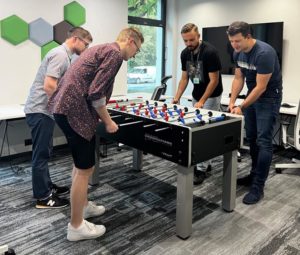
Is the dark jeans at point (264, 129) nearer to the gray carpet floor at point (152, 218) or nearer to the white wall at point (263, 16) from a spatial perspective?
the gray carpet floor at point (152, 218)

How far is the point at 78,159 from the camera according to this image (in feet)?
6.68

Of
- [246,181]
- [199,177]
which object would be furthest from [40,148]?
[246,181]

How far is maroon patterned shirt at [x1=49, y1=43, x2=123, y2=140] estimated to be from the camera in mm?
1827

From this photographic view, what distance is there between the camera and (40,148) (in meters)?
2.58

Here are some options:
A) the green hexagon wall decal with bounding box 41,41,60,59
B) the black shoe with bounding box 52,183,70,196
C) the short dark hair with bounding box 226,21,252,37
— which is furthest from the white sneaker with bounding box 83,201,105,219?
the green hexagon wall decal with bounding box 41,41,60,59

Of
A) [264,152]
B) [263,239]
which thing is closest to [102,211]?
[263,239]

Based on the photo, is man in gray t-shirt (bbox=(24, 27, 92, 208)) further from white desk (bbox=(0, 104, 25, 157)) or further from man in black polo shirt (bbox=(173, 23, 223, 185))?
man in black polo shirt (bbox=(173, 23, 223, 185))

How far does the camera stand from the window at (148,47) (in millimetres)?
5586

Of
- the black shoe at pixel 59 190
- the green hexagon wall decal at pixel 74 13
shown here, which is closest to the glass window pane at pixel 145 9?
the green hexagon wall decal at pixel 74 13

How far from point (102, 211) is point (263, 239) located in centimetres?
124

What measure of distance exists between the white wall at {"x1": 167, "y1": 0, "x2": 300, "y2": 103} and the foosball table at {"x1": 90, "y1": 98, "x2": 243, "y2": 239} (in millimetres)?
2379

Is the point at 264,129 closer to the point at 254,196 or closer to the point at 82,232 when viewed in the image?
the point at 254,196

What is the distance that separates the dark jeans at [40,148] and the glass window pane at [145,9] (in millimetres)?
3461

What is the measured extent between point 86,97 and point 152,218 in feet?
3.82
